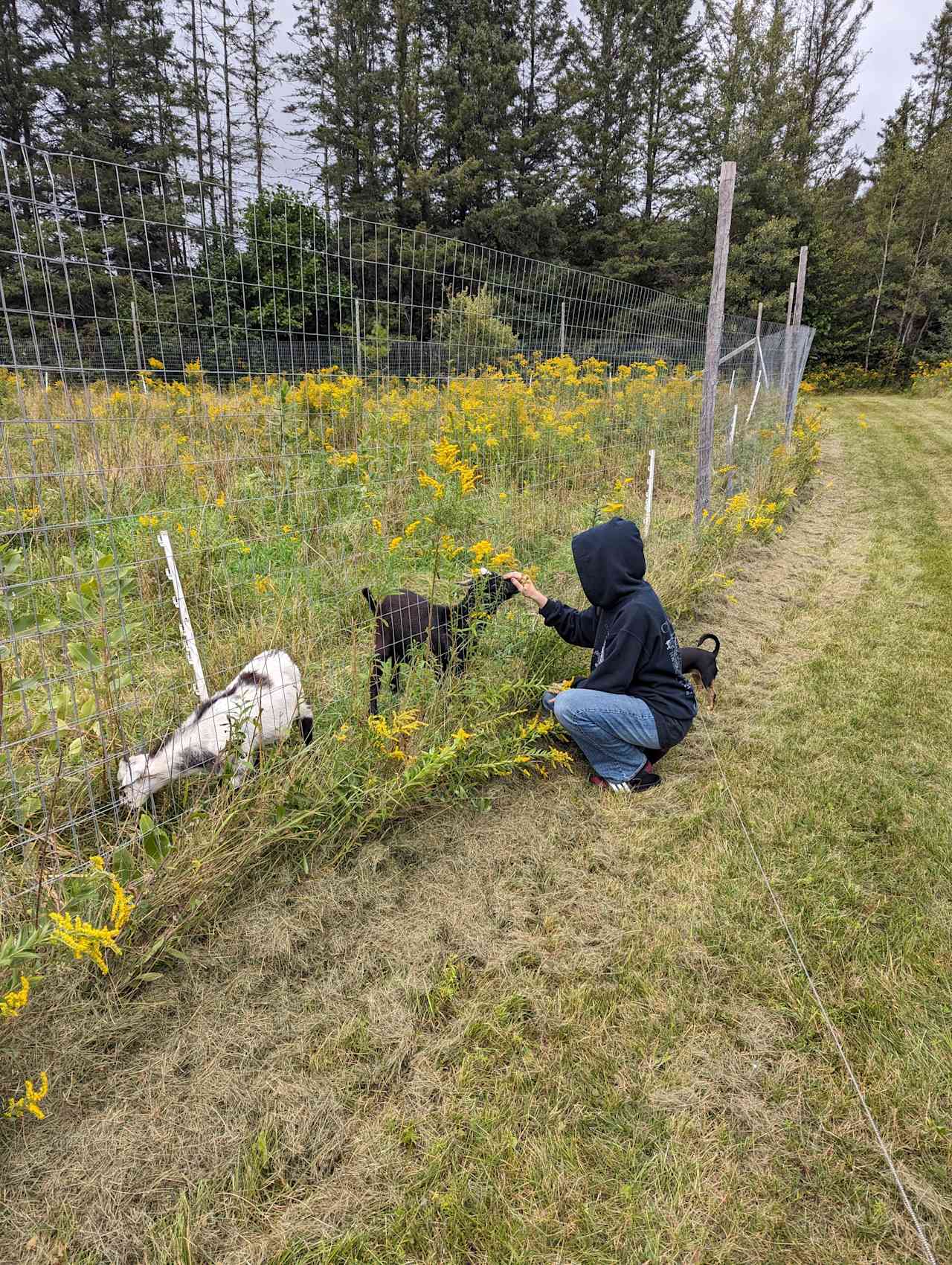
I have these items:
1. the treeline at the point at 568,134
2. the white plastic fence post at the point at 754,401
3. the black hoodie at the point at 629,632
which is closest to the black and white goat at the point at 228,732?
the black hoodie at the point at 629,632

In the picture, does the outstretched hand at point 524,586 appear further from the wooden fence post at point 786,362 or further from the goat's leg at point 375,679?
the wooden fence post at point 786,362

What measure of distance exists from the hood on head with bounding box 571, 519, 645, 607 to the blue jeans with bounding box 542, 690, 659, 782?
15.5 inches

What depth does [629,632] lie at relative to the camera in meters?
2.67

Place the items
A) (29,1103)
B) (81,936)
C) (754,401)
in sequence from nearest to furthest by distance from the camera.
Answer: (29,1103) < (81,936) < (754,401)

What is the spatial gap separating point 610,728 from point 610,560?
66 centimetres

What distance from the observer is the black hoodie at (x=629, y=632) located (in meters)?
2.67

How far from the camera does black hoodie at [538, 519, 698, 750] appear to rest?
105 inches

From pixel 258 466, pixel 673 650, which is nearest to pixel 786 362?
pixel 673 650

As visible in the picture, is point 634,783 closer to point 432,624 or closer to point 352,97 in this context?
point 432,624

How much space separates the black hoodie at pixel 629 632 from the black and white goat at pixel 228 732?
118 centimetres

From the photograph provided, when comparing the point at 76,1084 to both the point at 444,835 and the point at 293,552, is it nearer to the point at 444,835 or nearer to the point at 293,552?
the point at 444,835

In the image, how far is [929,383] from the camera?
21.6 metres

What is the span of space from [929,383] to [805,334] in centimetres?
1326

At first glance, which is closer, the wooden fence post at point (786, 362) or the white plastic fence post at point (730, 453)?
the white plastic fence post at point (730, 453)
